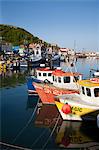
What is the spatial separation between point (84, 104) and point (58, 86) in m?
6.55

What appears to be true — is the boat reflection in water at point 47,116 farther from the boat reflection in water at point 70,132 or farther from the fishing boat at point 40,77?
the fishing boat at point 40,77

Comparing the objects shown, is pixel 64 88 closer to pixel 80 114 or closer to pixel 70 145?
pixel 80 114

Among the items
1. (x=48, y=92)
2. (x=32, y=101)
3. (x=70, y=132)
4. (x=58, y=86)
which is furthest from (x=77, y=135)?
(x=32, y=101)

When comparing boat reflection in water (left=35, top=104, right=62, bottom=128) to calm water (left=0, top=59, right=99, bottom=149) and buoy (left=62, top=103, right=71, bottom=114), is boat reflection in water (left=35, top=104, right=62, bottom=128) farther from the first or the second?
buoy (left=62, top=103, right=71, bottom=114)

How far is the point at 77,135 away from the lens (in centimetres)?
1520

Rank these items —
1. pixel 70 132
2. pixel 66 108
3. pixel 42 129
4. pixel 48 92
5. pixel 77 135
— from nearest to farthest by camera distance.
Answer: pixel 77 135 → pixel 70 132 → pixel 42 129 → pixel 66 108 → pixel 48 92

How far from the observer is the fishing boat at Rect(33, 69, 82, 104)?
21.7 meters

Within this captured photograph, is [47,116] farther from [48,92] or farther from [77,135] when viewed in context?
A: [77,135]

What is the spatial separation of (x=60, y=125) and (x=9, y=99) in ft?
28.9

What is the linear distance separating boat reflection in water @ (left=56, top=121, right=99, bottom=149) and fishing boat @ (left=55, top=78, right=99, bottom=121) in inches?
16.0

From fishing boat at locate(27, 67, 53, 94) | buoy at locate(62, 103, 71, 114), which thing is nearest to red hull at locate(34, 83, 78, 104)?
fishing boat at locate(27, 67, 53, 94)

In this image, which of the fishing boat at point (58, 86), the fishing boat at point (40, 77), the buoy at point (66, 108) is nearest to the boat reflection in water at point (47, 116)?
the fishing boat at point (58, 86)

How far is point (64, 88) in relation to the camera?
2205 cm

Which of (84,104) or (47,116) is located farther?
(47,116)
